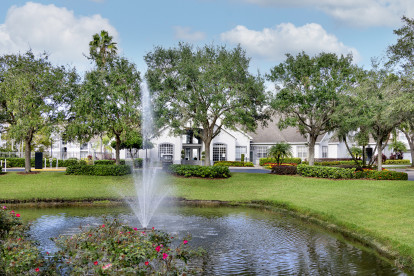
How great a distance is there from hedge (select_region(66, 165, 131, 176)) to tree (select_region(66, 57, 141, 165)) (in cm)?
250

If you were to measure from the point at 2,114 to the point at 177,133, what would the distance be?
14.4m

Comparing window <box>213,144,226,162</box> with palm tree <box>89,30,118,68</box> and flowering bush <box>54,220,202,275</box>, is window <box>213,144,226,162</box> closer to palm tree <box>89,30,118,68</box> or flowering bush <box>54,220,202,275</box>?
palm tree <box>89,30,118,68</box>

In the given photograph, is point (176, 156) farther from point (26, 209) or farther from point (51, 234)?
point (51, 234)

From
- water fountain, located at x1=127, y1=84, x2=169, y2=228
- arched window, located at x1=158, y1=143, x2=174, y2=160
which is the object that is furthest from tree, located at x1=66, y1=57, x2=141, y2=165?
arched window, located at x1=158, y1=143, x2=174, y2=160

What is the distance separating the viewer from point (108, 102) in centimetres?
3108

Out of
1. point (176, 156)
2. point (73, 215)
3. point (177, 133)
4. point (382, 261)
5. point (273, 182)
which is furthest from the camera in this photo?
point (176, 156)

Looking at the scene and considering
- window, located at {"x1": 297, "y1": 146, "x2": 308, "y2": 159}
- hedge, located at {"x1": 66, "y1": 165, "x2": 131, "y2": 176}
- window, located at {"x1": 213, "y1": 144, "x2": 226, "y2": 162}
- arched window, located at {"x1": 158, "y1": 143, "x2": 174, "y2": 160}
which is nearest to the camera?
hedge, located at {"x1": 66, "y1": 165, "x2": 131, "y2": 176}

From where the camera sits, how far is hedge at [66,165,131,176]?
31.2m

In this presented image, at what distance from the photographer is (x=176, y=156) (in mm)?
50344

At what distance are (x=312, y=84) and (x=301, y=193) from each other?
10.8 m

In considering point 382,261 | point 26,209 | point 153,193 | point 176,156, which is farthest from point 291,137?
point 382,261

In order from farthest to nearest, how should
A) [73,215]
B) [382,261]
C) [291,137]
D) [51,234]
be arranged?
[291,137] < [73,215] < [51,234] < [382,261]

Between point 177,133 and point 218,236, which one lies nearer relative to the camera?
point 218,236

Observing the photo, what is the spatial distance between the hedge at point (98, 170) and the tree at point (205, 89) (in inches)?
197
